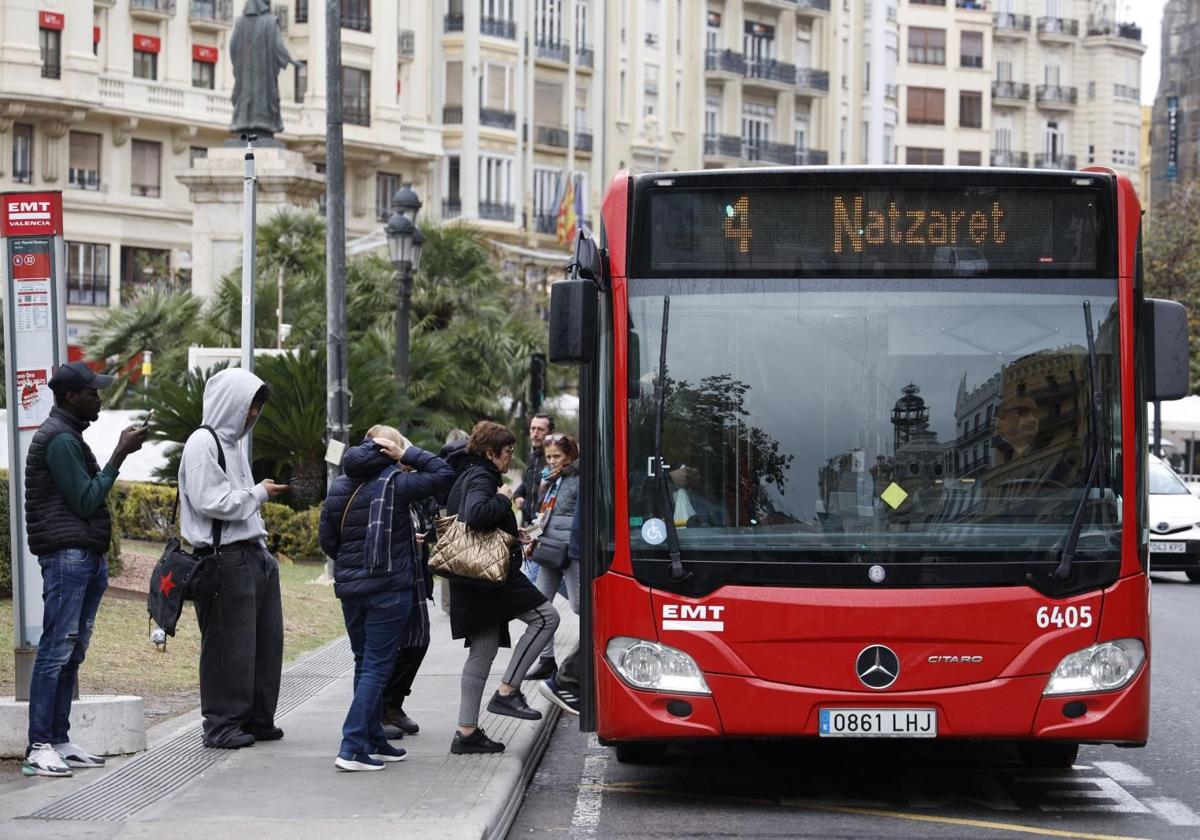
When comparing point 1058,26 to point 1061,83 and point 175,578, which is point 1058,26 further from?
point 175,578

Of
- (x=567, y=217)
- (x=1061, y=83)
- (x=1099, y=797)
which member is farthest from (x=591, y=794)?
(x=1061, y=83)

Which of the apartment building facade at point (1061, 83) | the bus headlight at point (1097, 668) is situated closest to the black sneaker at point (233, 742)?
the bus headlight at point (1097, 668)

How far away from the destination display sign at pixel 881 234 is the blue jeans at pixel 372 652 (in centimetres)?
189

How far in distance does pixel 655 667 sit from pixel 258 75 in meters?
26.2

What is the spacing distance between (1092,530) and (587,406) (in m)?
2.24

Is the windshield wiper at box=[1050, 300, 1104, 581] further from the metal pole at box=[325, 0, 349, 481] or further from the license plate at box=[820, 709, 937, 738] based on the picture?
the metal pole at box=[325, 0, 349, 481]

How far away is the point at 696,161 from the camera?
7775 cm

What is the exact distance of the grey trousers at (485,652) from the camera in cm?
1037

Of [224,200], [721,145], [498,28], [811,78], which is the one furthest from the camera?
[811,78]

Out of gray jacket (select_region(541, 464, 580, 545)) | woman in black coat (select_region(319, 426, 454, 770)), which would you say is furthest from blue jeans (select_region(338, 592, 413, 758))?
gray jacket (select_region(541, 464, 580, 545))

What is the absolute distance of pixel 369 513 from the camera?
9.68 metres

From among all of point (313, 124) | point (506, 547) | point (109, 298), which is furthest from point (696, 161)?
point (506, 547)

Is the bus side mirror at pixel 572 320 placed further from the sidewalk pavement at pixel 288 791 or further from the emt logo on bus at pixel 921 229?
the sidewalk pavement at pixel 288 791

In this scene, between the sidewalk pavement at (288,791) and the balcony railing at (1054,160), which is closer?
the sidewalk pavement at (288,791)
